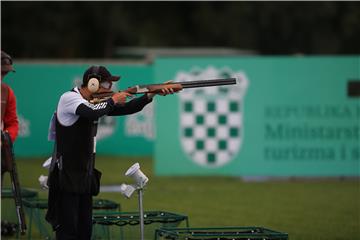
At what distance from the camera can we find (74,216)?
838 cm

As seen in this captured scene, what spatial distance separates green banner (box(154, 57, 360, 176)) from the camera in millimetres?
19000

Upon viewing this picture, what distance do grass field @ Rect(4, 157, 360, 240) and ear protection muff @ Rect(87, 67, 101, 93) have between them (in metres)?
3.57

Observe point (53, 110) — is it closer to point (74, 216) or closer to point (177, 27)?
point (74, 216)

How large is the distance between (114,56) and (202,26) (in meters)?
3.62

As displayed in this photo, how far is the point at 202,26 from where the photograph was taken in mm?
41562

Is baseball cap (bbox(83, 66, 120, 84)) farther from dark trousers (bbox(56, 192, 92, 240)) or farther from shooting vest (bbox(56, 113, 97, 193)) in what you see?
dark trousers (bbox(56, 192, 92, 240))

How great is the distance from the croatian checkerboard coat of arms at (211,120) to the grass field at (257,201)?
51 cm

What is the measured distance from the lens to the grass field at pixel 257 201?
41.4ft

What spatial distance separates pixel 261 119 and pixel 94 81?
11.0 metres

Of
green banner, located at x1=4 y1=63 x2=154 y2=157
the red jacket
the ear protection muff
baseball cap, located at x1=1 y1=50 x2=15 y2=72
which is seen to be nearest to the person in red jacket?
the red jacket

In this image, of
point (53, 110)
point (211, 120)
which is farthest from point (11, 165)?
point (53, 110)

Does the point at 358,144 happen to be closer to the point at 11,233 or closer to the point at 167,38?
the point at 11,233

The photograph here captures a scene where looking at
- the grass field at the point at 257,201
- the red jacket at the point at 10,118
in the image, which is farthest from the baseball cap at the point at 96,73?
the grass field at the point at 257,201

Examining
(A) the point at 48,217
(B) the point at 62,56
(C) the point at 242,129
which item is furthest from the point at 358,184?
(B) the point at 62,56
